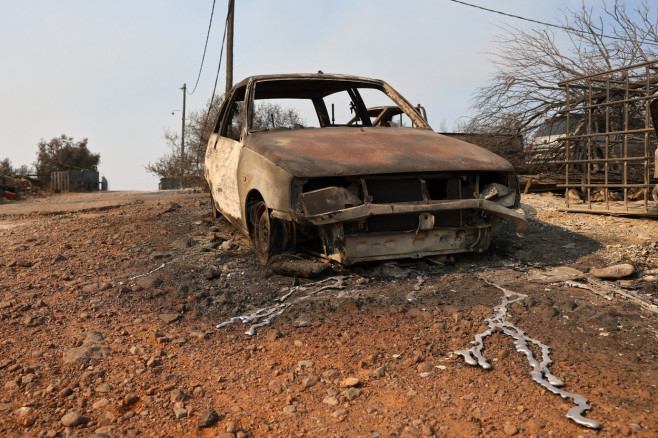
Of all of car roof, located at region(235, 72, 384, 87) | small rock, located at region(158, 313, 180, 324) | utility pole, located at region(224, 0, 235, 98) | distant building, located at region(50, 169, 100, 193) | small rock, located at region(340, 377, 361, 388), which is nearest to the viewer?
small rock, located at region(340, 377, 361, 388)

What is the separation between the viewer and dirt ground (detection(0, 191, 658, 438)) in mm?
2066

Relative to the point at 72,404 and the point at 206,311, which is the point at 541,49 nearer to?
the point at 206,311

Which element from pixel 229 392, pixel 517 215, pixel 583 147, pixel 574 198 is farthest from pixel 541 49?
pixel 229 392

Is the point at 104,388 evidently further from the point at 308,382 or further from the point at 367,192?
the point at 367,192

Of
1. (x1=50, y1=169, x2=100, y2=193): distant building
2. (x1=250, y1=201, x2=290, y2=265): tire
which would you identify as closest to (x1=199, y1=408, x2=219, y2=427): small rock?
(x1=250, y1=201, x2=290, y2=265): tire

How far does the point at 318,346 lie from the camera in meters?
2.80

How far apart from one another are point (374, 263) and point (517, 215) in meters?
1.19

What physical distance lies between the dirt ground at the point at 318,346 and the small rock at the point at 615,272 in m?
0.08

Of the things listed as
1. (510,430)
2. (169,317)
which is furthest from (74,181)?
(510,430)

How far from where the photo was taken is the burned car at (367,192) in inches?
149

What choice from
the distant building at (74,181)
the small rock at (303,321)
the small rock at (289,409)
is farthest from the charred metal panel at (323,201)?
the distant building at (74,181)

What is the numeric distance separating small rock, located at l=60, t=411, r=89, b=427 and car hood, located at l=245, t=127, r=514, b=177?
2.07 meters

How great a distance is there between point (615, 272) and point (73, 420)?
11.9 feet

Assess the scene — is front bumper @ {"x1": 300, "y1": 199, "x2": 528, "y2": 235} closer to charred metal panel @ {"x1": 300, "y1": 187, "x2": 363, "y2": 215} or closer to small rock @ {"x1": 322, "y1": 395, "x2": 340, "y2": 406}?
charred metal panel @ {"x1": 300, "y1": 187, "x2": 363, "y2": 215}
